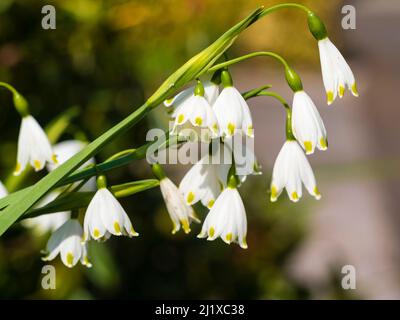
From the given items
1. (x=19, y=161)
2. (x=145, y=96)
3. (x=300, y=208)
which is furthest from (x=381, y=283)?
(x=19, y=161)

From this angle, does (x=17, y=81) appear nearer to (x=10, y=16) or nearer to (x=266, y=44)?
(x=10, y=16)

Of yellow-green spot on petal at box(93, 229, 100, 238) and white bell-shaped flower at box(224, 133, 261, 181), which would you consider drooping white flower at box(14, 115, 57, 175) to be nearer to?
yellow-green spot on petal at box(93, 229, 100, 238)

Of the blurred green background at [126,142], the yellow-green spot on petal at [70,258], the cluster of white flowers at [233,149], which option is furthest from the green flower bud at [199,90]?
the blurred green background at [126,142]

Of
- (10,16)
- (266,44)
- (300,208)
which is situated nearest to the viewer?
(10,16)

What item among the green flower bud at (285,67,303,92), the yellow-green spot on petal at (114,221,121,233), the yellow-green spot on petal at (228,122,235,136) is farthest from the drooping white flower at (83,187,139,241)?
the green flower bud at (285,67,303,92)

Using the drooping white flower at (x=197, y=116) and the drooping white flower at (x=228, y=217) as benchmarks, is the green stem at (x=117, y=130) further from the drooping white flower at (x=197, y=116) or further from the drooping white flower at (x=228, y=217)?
the drooping white flower at (x=228, y=217)

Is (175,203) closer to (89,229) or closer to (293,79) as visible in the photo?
(89,229)
